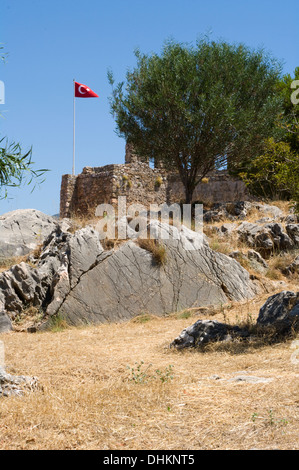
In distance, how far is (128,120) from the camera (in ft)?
71.2

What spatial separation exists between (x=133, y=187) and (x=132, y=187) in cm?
9

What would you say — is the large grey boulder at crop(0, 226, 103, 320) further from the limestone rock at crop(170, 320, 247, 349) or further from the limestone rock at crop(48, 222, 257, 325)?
the limestone rock at crop(170, 320, 247, 349)

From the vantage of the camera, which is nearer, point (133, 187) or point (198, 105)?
point (198, 105)

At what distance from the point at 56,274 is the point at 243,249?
227 inches

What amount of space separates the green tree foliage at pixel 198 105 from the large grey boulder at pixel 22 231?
7.47 m

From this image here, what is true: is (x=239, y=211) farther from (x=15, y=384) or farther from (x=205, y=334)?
(x=15, y=384)

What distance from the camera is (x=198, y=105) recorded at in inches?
788

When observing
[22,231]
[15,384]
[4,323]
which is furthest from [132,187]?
[15,384]

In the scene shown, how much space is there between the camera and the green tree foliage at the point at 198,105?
19.7 m

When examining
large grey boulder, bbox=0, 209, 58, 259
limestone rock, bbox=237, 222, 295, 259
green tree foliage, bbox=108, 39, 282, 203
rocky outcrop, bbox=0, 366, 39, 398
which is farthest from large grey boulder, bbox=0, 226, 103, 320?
green tree foliage, bbox=108, 39, 282, 203

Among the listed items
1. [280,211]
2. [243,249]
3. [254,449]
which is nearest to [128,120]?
[280,211]

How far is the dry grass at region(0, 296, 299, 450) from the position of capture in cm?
443

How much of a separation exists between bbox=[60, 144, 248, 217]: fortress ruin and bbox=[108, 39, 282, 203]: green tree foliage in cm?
286
